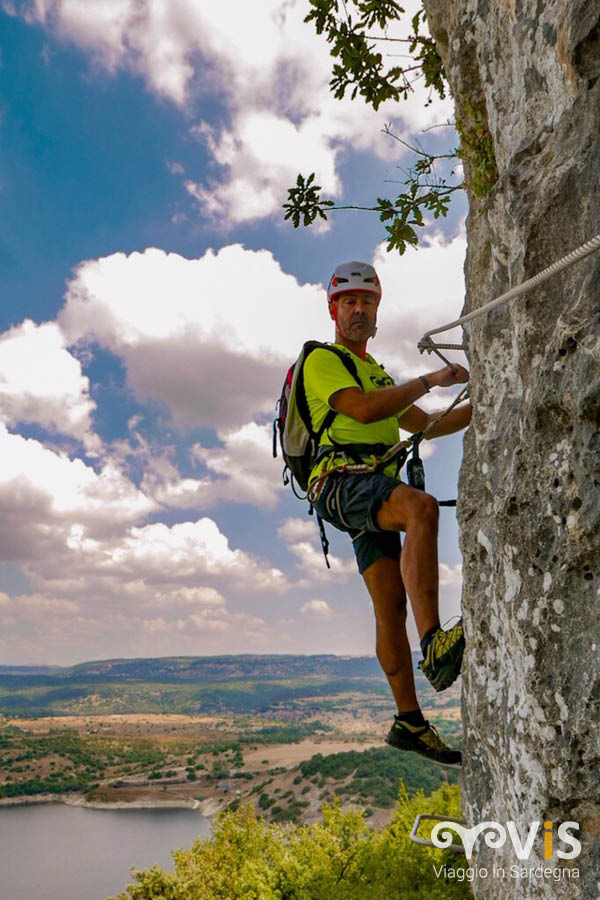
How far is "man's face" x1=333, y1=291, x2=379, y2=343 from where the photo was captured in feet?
14.4

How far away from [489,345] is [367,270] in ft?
3.86

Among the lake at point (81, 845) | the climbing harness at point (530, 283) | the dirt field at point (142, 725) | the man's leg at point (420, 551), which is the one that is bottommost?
the lake at point (81, 845)

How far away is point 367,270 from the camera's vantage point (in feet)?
14.4

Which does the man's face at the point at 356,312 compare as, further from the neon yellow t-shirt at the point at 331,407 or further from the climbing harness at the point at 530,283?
the climbing harness at the point at 530,283

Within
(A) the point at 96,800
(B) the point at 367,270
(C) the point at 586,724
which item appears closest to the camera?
(C) the point at 586,724

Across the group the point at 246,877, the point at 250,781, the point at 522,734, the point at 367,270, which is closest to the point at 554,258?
the point at 367,270

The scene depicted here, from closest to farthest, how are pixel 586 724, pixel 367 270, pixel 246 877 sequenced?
pixel 586 724 → pixel 367 270 → pixel 246 877

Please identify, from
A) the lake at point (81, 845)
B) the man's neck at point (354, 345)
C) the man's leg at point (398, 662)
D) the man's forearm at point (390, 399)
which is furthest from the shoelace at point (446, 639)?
the lake at point (81, 845)

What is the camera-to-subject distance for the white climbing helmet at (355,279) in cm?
436

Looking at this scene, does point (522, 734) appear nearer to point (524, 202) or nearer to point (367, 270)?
point (524, 202)

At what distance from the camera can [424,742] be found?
3.80m

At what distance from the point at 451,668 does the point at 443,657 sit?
70 millimetres

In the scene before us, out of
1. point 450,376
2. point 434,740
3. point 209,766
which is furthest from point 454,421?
point 209,766

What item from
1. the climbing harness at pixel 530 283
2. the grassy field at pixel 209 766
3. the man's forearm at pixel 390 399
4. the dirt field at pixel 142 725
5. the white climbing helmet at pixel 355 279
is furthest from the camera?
the dirt field at pixel 142 725
